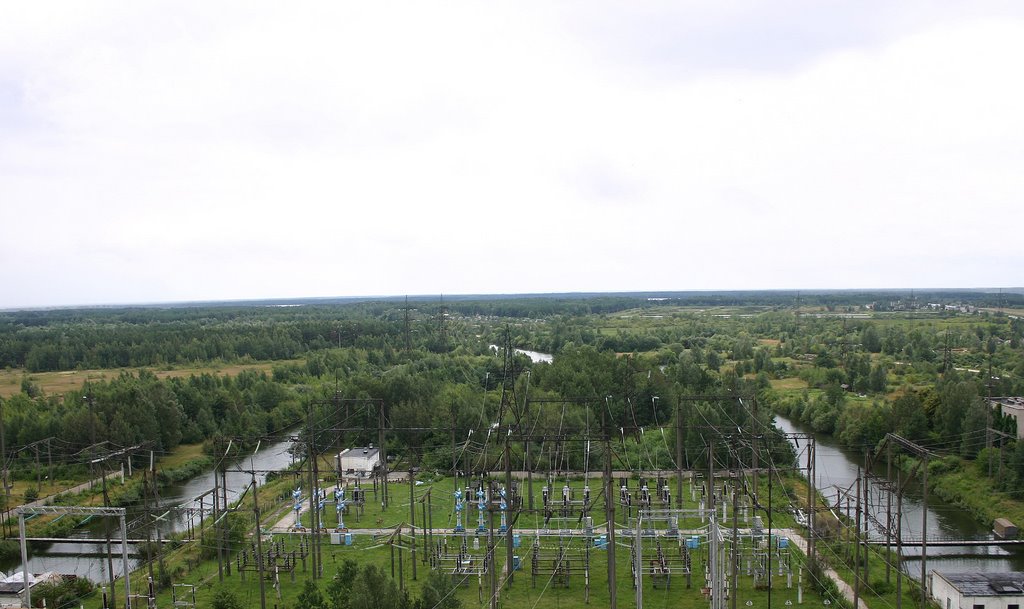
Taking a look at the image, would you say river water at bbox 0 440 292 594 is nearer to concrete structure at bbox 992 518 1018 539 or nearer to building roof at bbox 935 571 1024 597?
building roof at bbox 935 571 1024 597

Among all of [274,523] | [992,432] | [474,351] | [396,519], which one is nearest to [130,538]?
[274,523]

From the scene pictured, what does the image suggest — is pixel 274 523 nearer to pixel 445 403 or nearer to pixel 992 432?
pixel 445 403

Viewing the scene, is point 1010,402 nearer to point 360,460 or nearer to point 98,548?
point 360,460

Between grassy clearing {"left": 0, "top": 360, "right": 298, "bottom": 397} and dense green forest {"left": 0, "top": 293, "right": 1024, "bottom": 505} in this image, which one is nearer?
dense green forest {"left": 0, "top": 293, "right": 1024, "bottom": 505}

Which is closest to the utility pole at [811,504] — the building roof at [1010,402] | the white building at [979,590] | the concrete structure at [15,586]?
the white building at [979,590]

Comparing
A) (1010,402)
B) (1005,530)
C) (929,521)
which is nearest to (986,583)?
(1005,530)

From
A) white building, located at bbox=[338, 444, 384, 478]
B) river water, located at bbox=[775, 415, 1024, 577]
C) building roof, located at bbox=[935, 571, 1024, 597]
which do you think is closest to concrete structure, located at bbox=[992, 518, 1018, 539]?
river water, located at bbox=[775, 415, 1024, 577]
